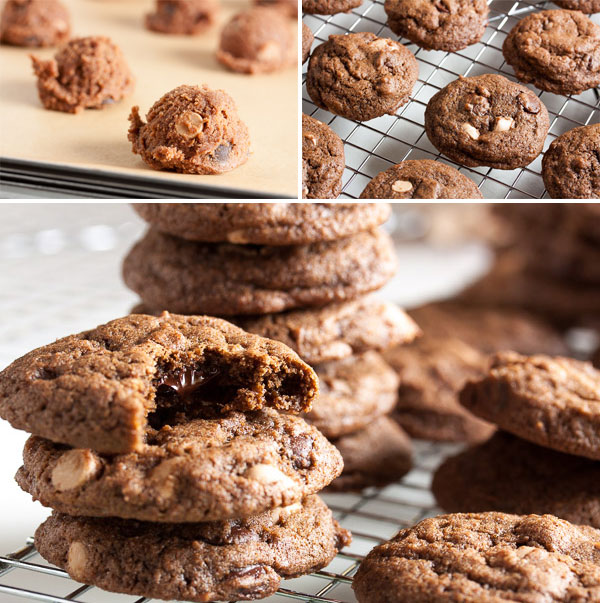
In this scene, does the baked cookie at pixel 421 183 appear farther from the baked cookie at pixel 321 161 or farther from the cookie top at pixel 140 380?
the cookie top at pixel 140 380

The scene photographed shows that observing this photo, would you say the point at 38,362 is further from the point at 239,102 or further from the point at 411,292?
the point at 411,292

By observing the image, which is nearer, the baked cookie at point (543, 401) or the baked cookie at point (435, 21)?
the baked cookie at point (543, 401)

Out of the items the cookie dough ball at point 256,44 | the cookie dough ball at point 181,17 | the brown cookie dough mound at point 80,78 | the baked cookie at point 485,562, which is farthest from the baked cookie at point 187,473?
the cookie dough ball at point 181,17

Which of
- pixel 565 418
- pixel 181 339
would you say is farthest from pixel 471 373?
pixel 181 339

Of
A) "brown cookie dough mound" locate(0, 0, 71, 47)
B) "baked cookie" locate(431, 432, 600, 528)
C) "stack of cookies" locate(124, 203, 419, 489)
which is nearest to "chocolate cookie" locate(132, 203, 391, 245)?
"stack of cookies" locate(124, 203, 419, 489)

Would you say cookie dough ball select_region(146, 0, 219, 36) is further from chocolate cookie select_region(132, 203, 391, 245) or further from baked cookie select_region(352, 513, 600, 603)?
baked cookie select_region(352, 513, 600, 603)

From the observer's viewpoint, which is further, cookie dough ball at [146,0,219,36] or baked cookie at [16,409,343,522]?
cookie dough ball at [146,0,219,36]

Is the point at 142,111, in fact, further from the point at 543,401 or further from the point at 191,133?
the point at 543,401
